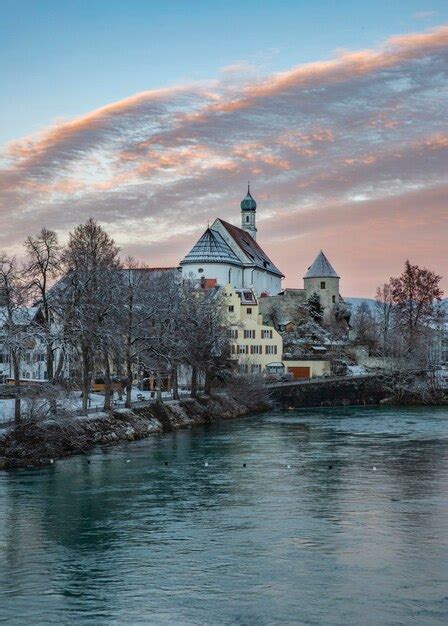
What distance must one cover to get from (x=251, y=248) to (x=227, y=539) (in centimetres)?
12510

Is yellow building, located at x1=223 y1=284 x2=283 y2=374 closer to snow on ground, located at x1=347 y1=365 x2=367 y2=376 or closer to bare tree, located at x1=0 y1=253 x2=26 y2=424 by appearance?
snow on ground, located at x1=347 y1=365 x2=367 y2=376

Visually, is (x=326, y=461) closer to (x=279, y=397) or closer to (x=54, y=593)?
(x=54, y=593)

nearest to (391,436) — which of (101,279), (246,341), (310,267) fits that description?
(101,279)

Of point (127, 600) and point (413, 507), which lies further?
point (413, 507)

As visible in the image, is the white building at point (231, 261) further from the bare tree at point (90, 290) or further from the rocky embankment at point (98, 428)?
the bare tree at point (90, 290)

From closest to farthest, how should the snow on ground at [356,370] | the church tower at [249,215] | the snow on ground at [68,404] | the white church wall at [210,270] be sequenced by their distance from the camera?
the snow on ground at [68,404] < the snow on ground at [356,370] < the white church wall at [210,270] < the church tower at [249,215]

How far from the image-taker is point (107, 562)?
28.3 metres

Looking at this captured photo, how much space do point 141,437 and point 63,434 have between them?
11303 millimetres

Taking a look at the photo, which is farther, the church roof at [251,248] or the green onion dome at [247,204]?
the green onion dome at [247,204]

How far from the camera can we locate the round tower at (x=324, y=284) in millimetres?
145125

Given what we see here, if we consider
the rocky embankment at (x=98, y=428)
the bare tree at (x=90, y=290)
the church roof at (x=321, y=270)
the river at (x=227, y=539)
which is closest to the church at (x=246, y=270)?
the church roof at (x=321, y=270)

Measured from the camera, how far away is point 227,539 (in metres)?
31.1

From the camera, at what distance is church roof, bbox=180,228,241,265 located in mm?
138500

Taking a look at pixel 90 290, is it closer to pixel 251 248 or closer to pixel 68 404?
pixel 68 404
